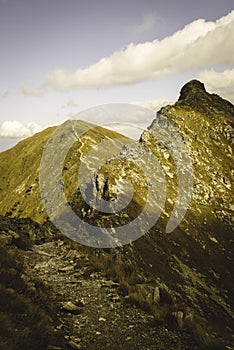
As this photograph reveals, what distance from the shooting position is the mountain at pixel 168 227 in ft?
48.0

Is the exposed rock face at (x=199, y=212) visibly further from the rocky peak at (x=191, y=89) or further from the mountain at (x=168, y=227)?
the mountain at (x=168, y=227)

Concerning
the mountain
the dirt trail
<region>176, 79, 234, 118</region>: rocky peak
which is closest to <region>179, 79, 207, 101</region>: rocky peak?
<region>176, 79, 234, 118</region>: rocky peak

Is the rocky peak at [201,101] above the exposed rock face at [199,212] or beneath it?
above

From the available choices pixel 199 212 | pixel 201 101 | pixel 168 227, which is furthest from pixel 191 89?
pixel 168 227

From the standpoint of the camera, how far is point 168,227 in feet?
268

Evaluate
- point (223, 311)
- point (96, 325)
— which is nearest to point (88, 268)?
point (96, 325)

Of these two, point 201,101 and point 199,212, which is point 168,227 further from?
point 201,101

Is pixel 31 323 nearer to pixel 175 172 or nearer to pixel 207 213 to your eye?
pixel 207 213

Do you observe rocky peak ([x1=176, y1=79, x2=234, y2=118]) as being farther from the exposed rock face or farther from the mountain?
the mountain

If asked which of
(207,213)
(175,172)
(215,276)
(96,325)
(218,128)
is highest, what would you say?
(218,128)

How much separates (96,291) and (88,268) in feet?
9.41

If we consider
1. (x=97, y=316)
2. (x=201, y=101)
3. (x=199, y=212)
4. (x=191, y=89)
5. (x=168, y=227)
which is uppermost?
(x=191, y=89)

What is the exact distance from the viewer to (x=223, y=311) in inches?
2344

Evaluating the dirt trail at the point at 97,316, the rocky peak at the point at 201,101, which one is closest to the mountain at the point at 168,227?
the dirt trail at the point at 97,316
